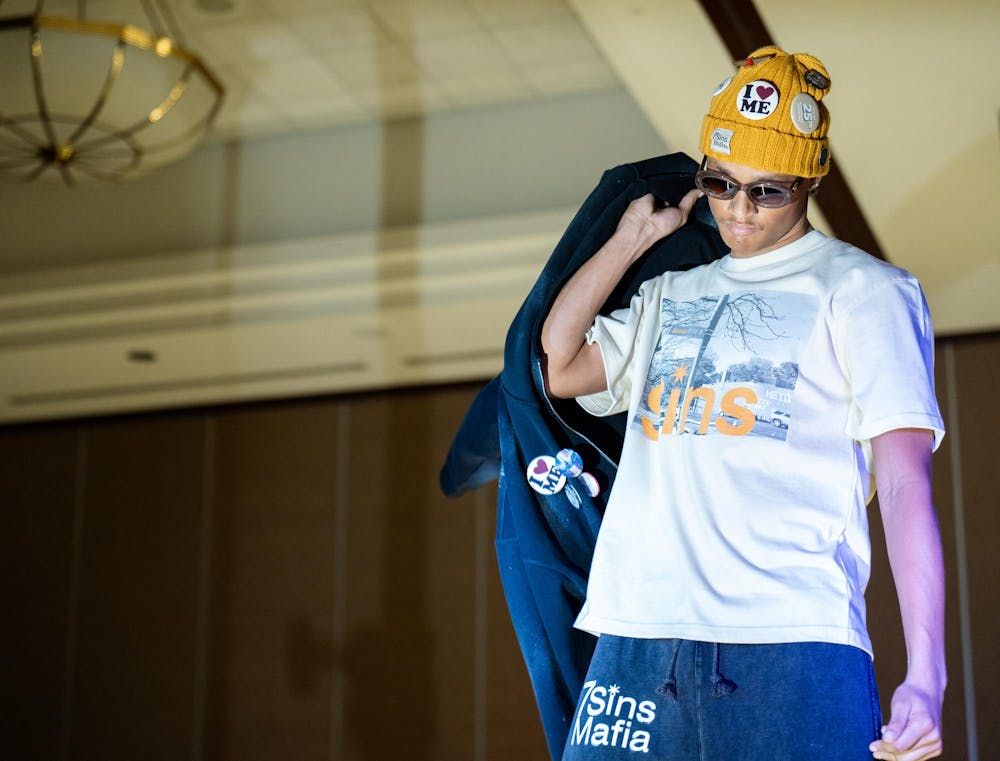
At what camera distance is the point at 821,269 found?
148 cm

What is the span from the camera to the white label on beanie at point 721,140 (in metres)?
1.48

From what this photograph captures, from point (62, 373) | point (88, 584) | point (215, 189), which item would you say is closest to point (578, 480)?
point (215, 189)

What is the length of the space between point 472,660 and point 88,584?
6.98 feet

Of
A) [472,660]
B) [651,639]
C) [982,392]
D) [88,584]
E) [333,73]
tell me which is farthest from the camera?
[88,584]

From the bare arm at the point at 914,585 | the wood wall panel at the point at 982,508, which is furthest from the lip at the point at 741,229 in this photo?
the wood wall panel at the point at 982,508

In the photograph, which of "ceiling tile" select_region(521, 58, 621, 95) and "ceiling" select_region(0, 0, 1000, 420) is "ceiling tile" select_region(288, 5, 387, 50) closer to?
"ceiling" select_region(0, 0, 1000, 420)

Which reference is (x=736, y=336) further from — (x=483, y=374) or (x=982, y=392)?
(x=483, y=374)

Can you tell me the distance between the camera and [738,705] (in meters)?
1.34

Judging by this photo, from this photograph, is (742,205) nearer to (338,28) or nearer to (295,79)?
(338,28)

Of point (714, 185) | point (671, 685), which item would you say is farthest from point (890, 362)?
point (671, 685)

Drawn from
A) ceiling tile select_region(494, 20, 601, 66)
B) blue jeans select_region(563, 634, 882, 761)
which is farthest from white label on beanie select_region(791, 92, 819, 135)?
ceiling tile select_region(494, 20, 601, 66)

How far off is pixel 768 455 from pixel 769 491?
0.12 ft

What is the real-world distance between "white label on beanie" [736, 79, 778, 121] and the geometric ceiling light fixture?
8.30 feet

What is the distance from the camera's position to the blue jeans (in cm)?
131
